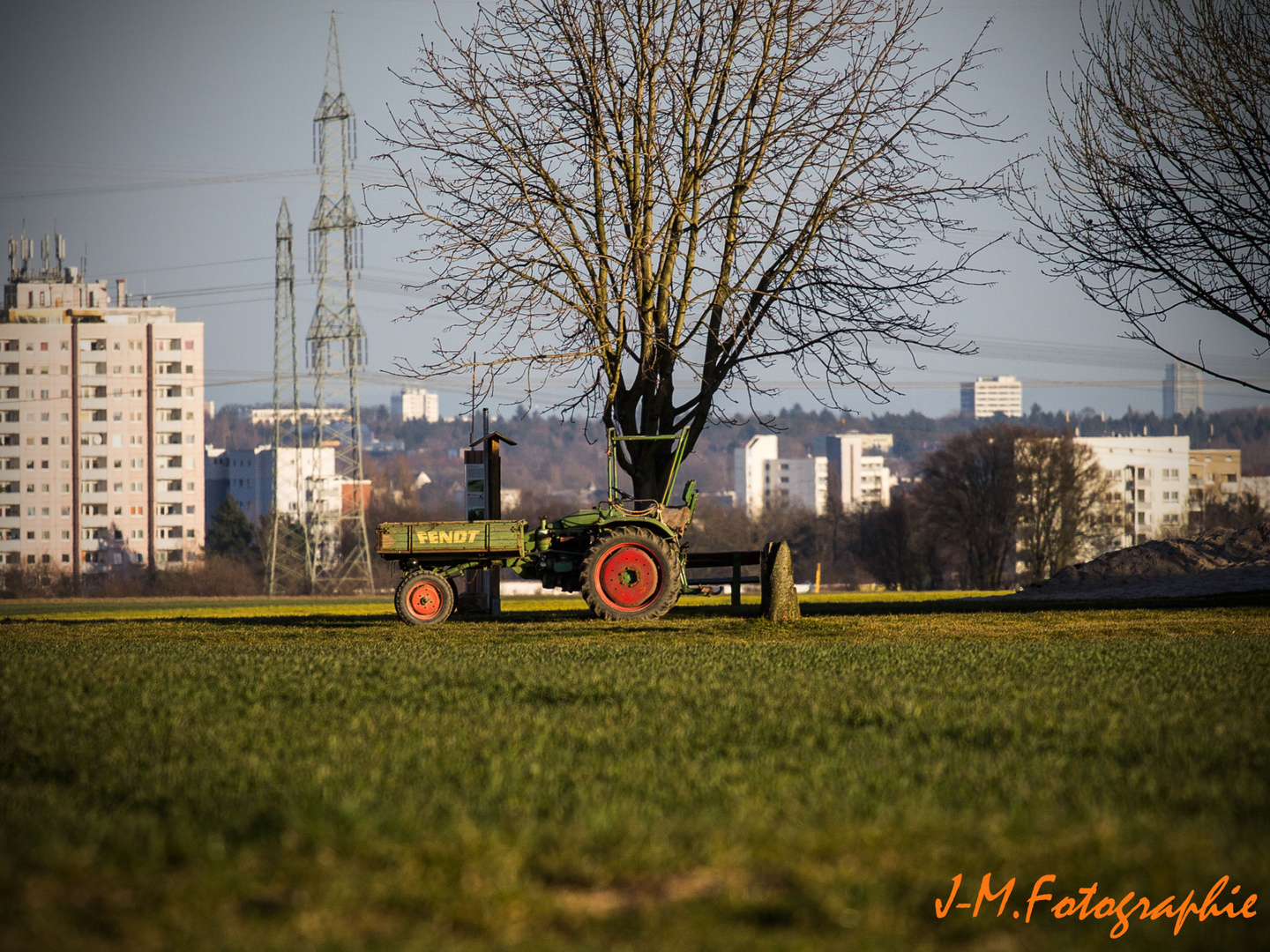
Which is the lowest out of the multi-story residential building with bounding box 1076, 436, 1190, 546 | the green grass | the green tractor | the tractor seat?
the green grass

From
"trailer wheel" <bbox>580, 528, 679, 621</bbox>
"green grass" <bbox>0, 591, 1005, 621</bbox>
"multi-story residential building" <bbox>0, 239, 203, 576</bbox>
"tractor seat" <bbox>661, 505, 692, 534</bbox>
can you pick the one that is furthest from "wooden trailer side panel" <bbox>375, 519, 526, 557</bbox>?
"multi-story residential building" <bbox>0, 239, 203, 576</bbox>

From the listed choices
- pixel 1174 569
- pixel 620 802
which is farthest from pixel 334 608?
pixel 620 802

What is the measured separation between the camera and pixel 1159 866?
5004mm

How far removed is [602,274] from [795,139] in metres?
4.39

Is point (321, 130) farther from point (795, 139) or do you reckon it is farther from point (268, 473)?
point (268, 473)

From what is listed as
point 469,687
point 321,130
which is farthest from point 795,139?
point 321,130

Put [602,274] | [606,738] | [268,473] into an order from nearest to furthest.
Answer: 1. [606,738]
2. [602,274]
3. [268,473]

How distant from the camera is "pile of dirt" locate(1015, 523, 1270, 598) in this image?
27266 mm

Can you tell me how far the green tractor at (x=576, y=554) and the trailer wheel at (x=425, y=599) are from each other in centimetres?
1

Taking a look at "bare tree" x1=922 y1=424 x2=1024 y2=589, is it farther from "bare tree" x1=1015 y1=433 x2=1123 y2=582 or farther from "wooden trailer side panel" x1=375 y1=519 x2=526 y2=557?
"wooden trailer side panel" x1=375 y1=519 x2=526 y2=557

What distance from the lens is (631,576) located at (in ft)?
56.4

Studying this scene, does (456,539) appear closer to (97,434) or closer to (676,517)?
(676,517)

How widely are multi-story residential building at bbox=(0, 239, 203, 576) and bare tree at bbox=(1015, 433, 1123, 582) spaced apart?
272 feet

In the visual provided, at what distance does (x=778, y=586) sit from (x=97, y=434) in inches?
4889
